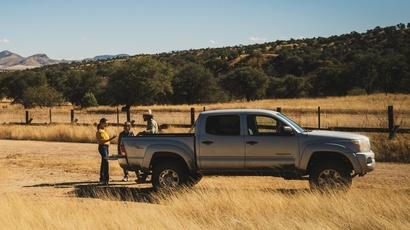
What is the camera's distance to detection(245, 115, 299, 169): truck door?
12047mm

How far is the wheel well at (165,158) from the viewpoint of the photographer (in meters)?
12.7

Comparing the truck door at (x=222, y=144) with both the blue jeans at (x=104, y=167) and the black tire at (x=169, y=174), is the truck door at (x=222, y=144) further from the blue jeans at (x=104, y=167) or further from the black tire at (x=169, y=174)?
the blue jeans at (x=104, y=167)

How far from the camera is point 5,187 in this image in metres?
14.8

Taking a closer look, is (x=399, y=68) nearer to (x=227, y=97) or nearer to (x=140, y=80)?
(x=227, y=97)

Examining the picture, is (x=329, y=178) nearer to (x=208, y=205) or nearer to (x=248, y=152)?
(x=248, y=152)

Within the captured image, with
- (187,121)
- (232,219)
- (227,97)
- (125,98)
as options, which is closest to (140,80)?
(125,98)

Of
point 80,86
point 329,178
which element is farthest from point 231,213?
point 80,86

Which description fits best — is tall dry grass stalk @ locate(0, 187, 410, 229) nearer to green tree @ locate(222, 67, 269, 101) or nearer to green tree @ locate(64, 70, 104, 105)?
green tree @ locate(222, 67, 269, 101)

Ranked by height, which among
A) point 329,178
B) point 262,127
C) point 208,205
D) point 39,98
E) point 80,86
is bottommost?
point 208,205

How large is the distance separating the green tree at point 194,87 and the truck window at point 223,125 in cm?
5274

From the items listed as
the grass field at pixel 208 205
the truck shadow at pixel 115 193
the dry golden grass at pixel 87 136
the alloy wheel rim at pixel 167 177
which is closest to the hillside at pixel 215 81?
the dry golden grass at pixel 87 136

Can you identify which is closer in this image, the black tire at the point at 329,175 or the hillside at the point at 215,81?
the black tire at the point at 329,175

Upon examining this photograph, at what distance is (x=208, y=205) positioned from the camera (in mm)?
10023

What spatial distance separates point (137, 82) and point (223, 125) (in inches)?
1795
